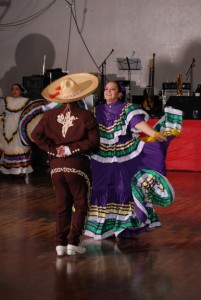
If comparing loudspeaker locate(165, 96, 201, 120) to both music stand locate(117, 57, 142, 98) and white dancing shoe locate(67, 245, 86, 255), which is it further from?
white dancing shoe locate(67, 245, 86, 255)

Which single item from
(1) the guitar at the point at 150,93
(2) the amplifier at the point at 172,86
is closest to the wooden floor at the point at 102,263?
(1) the guitar at the point at 150,93

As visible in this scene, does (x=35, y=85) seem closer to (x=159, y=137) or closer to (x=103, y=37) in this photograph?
(x=103, y=37)

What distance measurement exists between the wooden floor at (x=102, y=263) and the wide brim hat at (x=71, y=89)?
1.27 meters

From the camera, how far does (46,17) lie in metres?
14.9

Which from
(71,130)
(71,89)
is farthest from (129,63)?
(71,130)

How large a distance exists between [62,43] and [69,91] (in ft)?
31.7

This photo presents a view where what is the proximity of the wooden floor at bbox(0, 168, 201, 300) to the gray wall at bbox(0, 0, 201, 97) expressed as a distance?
6.92m

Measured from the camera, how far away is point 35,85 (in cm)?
1232

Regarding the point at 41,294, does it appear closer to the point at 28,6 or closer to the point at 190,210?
the point at 190,210

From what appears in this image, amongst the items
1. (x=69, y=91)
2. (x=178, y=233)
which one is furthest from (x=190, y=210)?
(x=69, y=91)

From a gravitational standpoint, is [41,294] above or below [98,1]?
below

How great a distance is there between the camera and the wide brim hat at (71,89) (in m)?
5.39

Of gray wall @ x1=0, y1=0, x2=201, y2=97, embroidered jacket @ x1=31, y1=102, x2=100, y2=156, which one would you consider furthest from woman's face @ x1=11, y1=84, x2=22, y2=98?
gray wall @ x1=0, y1=0, x2=201, y2=97


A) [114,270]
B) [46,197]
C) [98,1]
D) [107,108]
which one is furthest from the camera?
[98,1]
